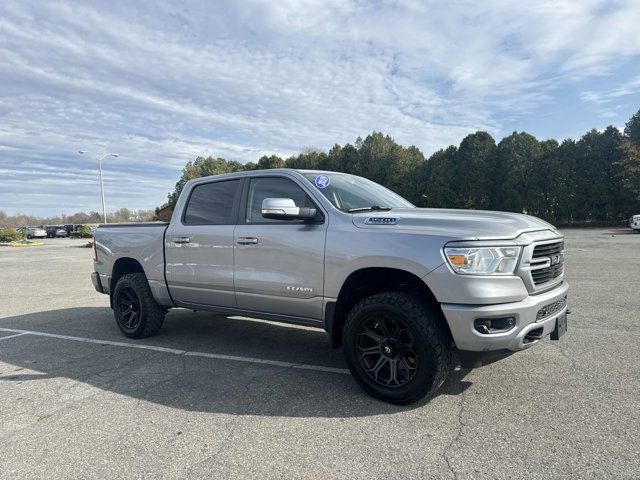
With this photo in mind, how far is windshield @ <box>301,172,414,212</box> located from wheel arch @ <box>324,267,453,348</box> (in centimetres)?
67

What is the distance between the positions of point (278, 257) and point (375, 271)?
978mm

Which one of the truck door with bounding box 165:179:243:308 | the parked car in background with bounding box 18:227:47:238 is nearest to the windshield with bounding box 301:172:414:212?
the truck door with bounding box 165:179:243:308

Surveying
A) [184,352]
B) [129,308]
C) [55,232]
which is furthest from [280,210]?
[55,232]

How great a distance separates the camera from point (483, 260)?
3.33 metres

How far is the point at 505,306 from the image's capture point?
3293mm

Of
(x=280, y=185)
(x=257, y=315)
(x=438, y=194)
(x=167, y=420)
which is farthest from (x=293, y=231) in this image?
(x=438, y=194)

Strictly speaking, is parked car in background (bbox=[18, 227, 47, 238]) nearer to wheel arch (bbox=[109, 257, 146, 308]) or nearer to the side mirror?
wheel arch (bbox=[109, 257, 146, 308])

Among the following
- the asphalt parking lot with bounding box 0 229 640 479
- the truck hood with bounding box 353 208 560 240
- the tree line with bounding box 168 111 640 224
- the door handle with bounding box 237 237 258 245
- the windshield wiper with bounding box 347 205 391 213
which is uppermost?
the tree line with bounding box 168 111 640 224

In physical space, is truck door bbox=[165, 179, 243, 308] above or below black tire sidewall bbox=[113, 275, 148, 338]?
above

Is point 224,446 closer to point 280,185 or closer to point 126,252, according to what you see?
point 280,185

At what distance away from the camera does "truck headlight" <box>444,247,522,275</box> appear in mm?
3318

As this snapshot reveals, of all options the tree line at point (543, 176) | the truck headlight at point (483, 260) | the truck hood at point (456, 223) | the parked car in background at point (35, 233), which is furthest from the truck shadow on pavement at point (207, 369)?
the parked car in background at point (35, 233)

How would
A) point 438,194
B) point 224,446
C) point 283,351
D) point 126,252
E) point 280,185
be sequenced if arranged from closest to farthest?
1. point 224,446
2. point 280,185
3. point 283,351
4. point 126,252
5. point 438,194

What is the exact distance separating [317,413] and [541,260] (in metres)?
2.11
